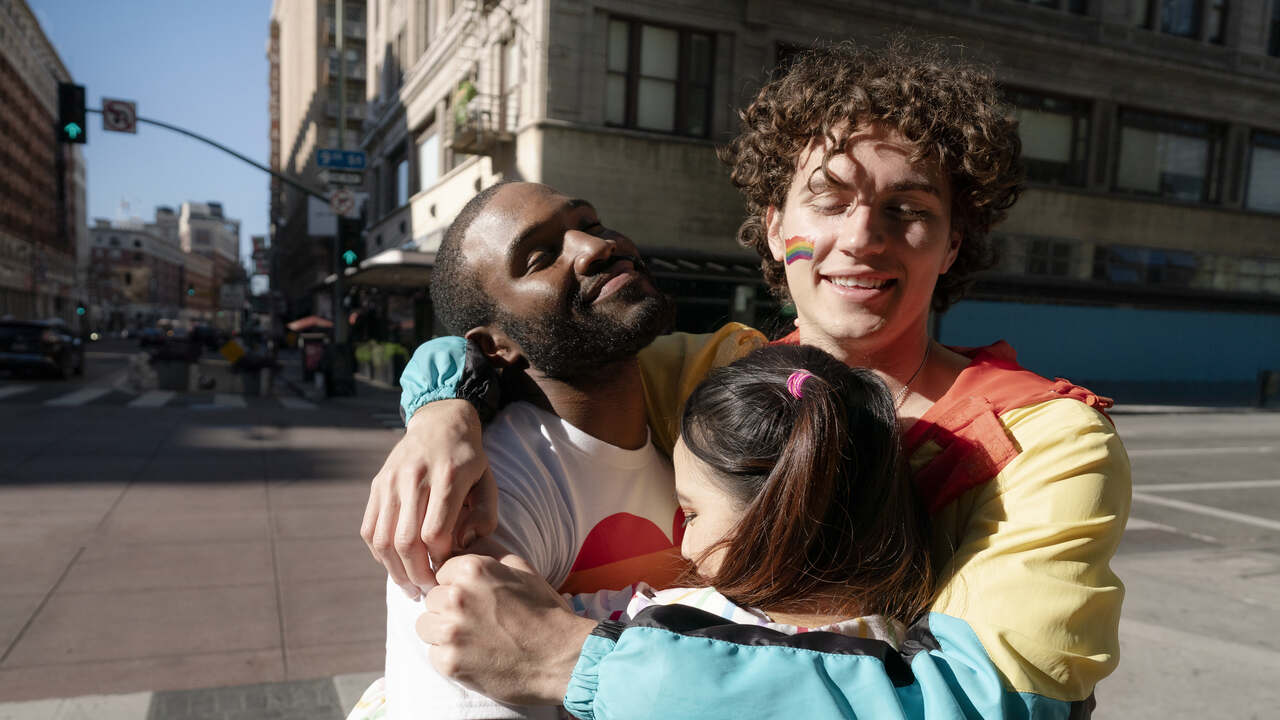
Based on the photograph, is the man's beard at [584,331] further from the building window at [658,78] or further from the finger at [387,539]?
the building window at [658,78]

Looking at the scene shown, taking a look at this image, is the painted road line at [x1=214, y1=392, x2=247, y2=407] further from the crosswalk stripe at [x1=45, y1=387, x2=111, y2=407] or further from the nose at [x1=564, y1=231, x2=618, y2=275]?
the nose at [x1=564, y1=231, x2=618, y2=275]

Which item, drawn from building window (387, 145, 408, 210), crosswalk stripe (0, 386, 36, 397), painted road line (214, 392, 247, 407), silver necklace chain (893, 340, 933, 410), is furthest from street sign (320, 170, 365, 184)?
silver necklace chain (893, 340, 933, 410)

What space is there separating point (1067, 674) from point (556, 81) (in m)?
18.0

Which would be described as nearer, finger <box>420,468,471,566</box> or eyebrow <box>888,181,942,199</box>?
finger <box>420,468,471,566</box>

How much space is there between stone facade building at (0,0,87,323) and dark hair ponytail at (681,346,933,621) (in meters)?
87.0

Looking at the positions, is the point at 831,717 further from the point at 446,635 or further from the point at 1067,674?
the point at 446,635

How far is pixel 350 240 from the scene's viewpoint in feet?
56.5

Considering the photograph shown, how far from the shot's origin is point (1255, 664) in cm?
464

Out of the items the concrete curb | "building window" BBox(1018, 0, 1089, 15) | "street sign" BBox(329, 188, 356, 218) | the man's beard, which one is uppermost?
"building window" BBox(1018, 0, 1089, 15)

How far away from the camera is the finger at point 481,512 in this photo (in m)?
1.47

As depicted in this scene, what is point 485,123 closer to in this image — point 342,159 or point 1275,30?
point 342,159

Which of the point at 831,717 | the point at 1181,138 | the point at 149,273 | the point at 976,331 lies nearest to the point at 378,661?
the point at 831,717

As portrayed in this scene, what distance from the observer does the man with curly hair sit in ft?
3.77

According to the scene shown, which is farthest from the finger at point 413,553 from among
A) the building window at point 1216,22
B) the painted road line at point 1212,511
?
the building window at point 1216,22
